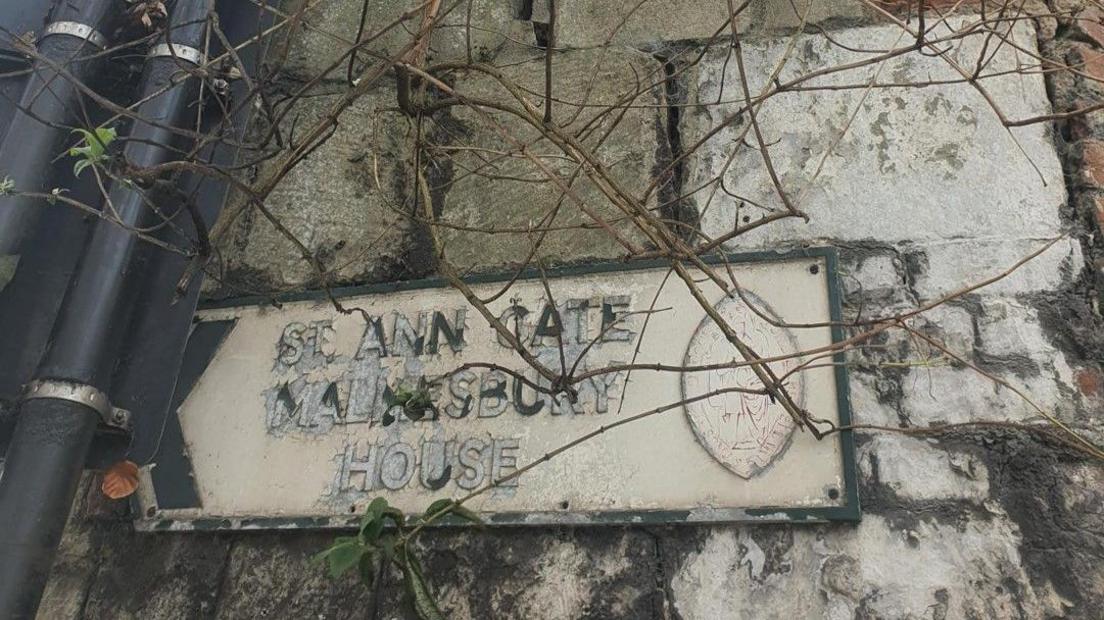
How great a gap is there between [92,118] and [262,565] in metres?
1.25

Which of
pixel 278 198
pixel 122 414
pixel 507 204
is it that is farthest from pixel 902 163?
pixel 122 414

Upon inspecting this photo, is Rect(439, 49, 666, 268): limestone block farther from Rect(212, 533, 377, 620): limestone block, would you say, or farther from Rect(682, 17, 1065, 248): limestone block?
Rect(212, 533, 377, 620): limestone block

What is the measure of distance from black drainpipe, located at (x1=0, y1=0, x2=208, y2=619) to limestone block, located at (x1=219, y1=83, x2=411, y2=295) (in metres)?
0.25

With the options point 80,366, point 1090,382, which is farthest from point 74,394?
point 1090,382

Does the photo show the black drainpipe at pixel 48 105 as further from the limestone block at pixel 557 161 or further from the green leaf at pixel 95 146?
the limestone block at pixel 557 161

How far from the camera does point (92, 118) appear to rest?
2207 mm

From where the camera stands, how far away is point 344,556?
155 cm

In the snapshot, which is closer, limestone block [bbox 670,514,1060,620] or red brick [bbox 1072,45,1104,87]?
limestone block [bbox 670,514,1060,620]

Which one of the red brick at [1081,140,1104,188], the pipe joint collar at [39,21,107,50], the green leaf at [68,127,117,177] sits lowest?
the green leaf at [68,127,117,177]

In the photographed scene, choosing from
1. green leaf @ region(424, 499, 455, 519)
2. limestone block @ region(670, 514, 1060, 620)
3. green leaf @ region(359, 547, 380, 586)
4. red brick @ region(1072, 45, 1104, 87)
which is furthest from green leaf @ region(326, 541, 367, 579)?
red brick @ region(1072, 45, 1104, 87)

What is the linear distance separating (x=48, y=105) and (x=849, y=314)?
6.35 ft

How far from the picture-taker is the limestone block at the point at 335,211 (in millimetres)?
2141

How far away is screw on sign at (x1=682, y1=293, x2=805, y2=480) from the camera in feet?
5.34

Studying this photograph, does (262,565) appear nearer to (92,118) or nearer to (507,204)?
(507,204)
